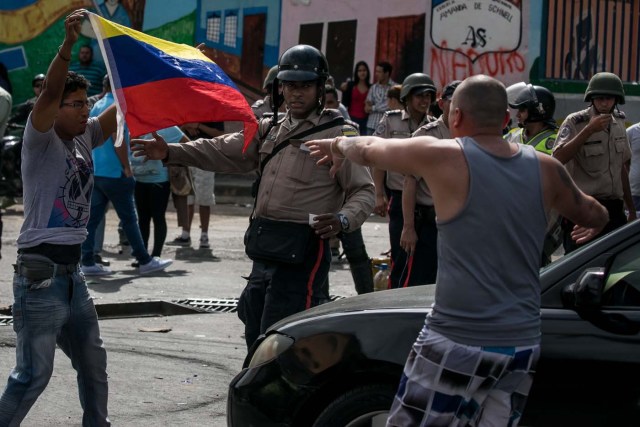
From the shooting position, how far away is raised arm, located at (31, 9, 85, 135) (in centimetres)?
514

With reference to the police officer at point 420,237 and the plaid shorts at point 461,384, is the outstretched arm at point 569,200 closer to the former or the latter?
the plaid shorts at point 461,384

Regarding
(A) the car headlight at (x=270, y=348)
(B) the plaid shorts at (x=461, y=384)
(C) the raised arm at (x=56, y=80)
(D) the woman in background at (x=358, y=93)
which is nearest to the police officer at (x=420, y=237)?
(A) the car headlight at (x=270, y=348)

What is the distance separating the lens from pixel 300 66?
20.4ft

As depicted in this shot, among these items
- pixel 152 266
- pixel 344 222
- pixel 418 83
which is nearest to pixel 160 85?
pixel 344 222

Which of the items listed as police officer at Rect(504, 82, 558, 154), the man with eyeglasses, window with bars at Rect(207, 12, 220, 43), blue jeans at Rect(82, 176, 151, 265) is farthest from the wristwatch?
window with bars at Rect(207, 12, 220, 43)

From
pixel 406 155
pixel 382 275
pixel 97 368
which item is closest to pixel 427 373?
pixel 406 155

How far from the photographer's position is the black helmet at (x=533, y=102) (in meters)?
8.62

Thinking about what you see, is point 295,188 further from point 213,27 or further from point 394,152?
point 213,27

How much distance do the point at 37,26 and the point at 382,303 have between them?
1919 centimetres

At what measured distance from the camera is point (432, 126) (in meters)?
8.55

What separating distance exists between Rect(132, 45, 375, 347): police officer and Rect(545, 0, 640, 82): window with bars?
1322 cm

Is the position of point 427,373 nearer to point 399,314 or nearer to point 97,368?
point 399,314

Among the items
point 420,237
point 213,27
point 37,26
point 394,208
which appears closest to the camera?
point 420,237

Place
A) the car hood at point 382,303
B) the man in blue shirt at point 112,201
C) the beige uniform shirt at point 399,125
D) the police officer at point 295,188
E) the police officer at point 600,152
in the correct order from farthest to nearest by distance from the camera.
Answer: the man in blue shirt at point 112,201 < the beige uniform shirt at point 399,125 < the police officer at point 600,152 < the police officer at point 295,188 < the car hood at point 382,303
